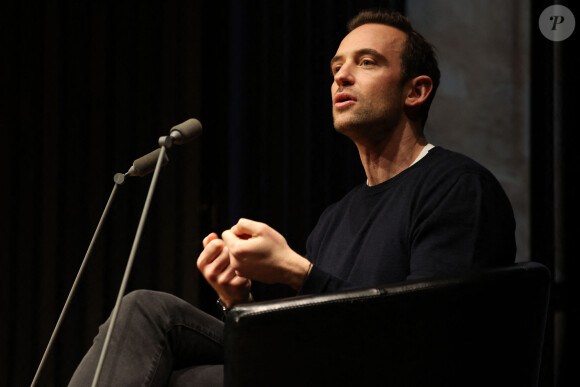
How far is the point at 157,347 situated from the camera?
1200 mm

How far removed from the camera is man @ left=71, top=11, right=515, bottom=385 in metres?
1.12

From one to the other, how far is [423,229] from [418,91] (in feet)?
1.64

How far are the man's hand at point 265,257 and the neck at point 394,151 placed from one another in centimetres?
52

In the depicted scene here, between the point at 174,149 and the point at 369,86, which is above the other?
the point at 369,86

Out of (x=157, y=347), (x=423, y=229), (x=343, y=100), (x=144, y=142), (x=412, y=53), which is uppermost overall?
(x=412, y=53)

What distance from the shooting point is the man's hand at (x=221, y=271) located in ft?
4.16

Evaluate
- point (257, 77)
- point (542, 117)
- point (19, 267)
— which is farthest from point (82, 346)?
point (542, 117)

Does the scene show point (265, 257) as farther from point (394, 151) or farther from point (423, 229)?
point (394, 151)

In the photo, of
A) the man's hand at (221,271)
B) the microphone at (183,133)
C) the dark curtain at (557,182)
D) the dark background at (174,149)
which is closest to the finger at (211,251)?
the man's hand at (221,271)

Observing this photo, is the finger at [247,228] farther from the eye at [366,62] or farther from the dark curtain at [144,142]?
the dark curtain at [144,142]

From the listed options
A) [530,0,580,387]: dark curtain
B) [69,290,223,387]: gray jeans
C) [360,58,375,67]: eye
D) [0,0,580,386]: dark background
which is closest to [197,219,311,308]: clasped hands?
[69,290,223,387]: gray jeans

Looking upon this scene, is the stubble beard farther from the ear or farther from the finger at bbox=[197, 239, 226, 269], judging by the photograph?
the finger at bbox=[197, 239, 226, 269]

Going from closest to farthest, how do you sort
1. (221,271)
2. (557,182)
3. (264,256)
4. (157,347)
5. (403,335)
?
(403,335) < (264,256) < (157,347) < (221,271) < (557,182)

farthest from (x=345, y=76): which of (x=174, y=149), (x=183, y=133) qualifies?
(x=174, y=149)
